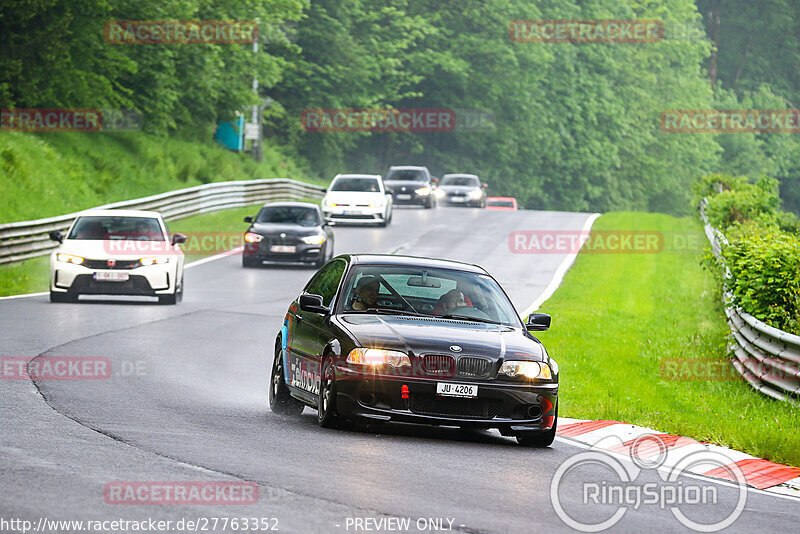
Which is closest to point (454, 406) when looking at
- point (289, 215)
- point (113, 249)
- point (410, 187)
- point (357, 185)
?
point (113, 249)

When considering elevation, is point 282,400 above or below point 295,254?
above

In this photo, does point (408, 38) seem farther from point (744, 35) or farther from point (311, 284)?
point (311, 284)

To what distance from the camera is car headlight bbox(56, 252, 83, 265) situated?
21703 mm

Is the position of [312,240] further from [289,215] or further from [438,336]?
[438,336]

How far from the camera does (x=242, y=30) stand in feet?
165

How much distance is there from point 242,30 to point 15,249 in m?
24.5

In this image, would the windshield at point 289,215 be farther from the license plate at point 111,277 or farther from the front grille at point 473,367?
the front grille at point 473,367

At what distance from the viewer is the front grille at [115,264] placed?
21.7 metres

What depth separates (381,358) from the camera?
1017cm

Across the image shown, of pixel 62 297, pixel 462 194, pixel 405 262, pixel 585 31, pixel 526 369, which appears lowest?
pixel 62 297

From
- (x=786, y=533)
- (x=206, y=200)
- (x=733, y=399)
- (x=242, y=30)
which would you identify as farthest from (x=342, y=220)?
(x=786, y=533)

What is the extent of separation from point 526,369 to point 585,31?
76.4m

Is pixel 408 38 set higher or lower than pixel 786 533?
higher

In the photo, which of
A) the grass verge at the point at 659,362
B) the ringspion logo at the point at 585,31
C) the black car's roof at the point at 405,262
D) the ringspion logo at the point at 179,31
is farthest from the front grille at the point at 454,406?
the ringspion logo at the point at 585,31
